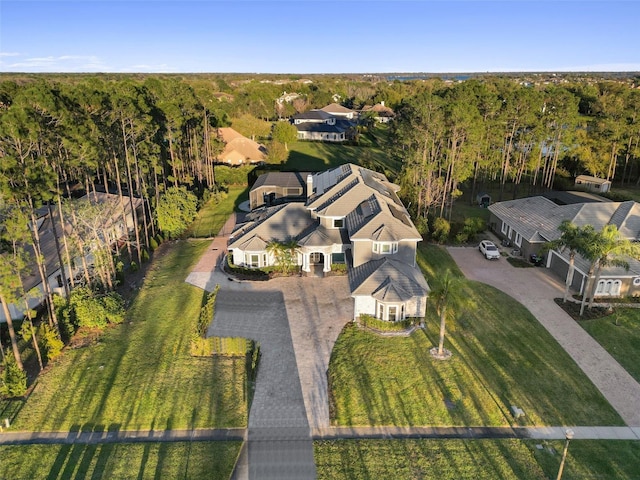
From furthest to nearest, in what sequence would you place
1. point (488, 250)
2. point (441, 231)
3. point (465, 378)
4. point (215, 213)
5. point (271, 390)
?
point (215, 213) → point (441, 231) → point (488, 250) → point (465, 378) → point (271, 390)

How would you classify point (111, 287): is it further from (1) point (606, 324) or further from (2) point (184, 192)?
(1) point (606, 324)

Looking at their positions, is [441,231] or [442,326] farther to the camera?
[441,231]

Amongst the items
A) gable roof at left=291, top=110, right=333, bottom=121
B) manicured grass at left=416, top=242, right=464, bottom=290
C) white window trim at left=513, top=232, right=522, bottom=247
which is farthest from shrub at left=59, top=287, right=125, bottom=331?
gable roof at left=291, top=110, right=333, bottom=121

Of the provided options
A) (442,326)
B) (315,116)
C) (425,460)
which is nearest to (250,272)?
(442,326)

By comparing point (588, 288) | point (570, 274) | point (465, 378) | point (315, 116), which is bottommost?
point (465, 378)

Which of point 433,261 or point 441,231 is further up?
point 441,231

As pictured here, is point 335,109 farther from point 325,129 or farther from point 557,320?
point 557,320

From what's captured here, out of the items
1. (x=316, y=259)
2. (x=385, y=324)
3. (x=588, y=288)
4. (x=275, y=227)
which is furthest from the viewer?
(x=275, y=227)
